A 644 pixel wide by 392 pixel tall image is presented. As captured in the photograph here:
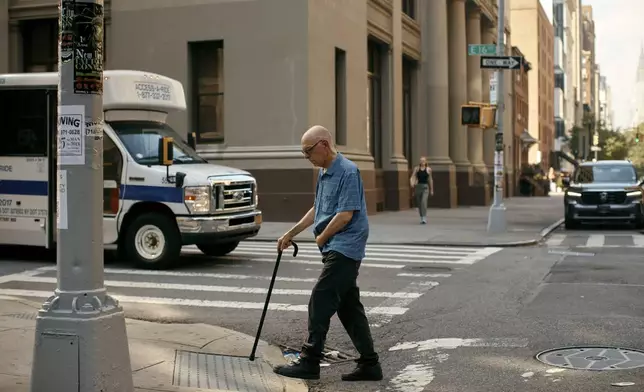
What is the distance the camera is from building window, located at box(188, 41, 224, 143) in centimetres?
2416

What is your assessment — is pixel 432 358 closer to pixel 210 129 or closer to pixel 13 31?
pixel 210 129

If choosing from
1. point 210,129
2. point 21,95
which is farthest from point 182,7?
point 21,95

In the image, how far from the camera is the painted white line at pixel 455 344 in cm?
741

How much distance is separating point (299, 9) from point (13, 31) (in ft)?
33.6

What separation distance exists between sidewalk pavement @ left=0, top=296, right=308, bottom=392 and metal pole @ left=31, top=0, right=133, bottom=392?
0.62 m

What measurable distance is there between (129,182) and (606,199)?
14.4m

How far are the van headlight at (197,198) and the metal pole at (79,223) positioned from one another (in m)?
7.35

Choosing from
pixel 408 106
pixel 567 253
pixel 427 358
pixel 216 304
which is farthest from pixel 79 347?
pixel 408 106

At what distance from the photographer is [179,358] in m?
6.84

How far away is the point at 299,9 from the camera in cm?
2286

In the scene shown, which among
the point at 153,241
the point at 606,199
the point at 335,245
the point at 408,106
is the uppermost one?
the point at 408,106

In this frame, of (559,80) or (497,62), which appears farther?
(559,80)

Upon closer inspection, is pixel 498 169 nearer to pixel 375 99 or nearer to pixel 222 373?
pixel 375 99

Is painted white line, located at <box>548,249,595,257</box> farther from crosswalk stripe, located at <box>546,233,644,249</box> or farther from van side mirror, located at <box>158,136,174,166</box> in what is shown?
van side mirror, located at <box>158,136,174,166</box>
